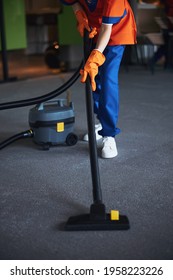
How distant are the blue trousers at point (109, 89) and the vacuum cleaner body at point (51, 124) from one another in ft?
0.68

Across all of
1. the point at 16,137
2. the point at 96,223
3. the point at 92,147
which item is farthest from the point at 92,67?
the point at 16,137

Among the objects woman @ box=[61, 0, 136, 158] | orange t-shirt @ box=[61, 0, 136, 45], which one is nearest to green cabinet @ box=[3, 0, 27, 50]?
woman @ box=[61, 0, 136, 158]

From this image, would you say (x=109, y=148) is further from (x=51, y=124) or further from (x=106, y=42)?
(x=106, y=42)

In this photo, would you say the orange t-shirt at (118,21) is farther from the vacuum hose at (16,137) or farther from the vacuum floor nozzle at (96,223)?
the vacuum floor nozzle at (96,223)

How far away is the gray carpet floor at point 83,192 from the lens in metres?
1.44

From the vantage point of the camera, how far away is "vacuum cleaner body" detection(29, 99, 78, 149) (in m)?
2.36

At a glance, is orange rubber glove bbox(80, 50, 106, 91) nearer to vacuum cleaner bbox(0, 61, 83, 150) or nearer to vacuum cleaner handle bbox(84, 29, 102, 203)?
vacuum cleaner handle bbox(84, 29, 102, 203)

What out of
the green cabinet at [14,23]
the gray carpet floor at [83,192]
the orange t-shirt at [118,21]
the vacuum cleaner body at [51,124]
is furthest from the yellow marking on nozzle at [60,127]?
the green cabinet at [14,23]

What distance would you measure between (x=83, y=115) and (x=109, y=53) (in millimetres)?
1096

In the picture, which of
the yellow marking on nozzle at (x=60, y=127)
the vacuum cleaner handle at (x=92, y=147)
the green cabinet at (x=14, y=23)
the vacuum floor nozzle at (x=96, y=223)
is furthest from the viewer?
the green cabinet at (x=14, y=23)

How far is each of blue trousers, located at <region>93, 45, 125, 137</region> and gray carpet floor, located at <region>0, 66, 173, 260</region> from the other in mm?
195

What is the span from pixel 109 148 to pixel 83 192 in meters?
0.47

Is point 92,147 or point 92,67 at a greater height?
point 92,67

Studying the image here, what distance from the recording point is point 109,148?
90.4 inches
